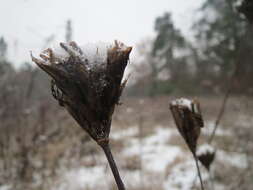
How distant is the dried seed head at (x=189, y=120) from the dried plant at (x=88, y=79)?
347 mm

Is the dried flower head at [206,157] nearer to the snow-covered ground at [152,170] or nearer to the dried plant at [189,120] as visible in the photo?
the dried plant at [189,120]

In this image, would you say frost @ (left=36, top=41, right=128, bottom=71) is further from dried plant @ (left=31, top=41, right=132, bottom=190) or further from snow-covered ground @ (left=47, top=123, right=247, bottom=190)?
snow-covered ground @ (left=47, top=123, right=247, bottom=190)

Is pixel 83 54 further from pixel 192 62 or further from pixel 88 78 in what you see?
pixel 192 62

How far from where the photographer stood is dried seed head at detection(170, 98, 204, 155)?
70 centimetres

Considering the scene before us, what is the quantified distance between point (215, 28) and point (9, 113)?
480 inches

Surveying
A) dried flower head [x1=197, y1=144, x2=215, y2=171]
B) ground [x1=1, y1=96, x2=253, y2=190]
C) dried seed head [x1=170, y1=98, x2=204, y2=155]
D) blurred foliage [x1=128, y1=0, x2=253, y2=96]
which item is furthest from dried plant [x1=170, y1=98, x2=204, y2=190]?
blurred foliage [x1=128, y1=0, x2=253, y2=96]

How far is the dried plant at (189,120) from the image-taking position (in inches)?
27.7

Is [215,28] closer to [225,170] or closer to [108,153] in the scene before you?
[225,170]

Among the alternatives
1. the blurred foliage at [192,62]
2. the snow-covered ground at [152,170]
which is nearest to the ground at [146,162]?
the snow-covered ground at [152,170]

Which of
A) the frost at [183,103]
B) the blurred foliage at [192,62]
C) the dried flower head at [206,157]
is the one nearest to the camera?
the frost at [183,103]

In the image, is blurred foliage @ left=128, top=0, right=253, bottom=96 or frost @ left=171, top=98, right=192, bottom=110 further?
blurred foliage @ left=128, top=0, right=253, bottom=96

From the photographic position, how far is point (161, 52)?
17.7 meters

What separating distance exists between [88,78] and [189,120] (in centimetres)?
41

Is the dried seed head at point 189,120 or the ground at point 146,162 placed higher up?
the dried seed head at point 189,120
